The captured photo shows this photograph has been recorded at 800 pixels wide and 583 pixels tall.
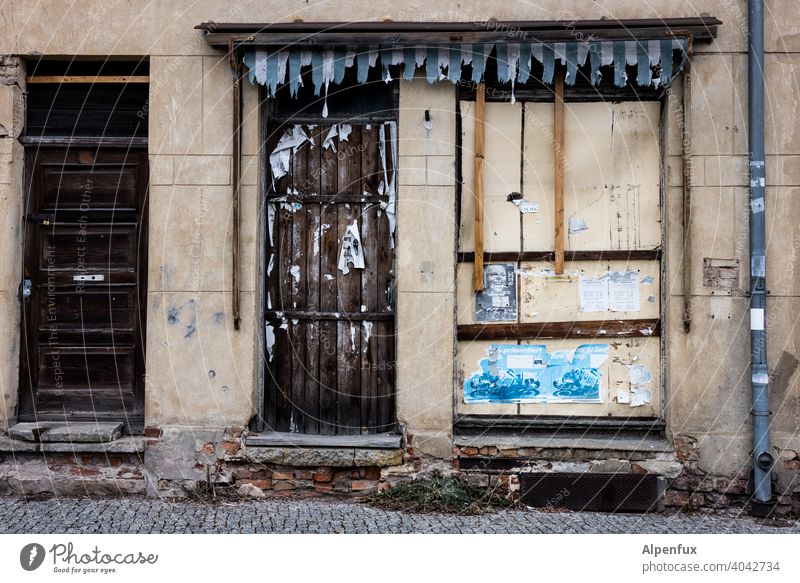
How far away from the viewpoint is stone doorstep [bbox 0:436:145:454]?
632cm

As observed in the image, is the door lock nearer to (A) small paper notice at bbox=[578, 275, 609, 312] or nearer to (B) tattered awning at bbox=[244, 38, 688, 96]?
(B) tattered awning at bbox=[244, 38, 688, 96]

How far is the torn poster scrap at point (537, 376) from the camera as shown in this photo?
6406mm

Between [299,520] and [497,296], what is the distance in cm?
232

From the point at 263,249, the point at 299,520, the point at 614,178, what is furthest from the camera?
the point at 263,249

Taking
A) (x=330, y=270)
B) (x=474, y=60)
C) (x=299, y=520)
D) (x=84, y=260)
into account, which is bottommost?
(x=299, y=520)

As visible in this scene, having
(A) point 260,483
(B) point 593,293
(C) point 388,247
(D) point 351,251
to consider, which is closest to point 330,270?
(D) point 351,251

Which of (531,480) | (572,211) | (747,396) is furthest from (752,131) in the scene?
(531,480)

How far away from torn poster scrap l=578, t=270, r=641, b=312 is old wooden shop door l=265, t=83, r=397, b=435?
5.19 feet

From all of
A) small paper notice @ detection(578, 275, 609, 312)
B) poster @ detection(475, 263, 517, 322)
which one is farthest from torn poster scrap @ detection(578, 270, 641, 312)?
poster @ detection(475, 263, 517, 322)

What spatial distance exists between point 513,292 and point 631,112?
1732 mm

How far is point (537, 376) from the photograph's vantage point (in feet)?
21.1

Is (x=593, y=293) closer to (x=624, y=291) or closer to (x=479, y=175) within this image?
(x=624, y=291)

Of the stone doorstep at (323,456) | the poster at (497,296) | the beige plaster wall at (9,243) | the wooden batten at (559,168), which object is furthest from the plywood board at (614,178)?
the beige plaster wall at (9,243)

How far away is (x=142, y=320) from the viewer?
661 centimetres
